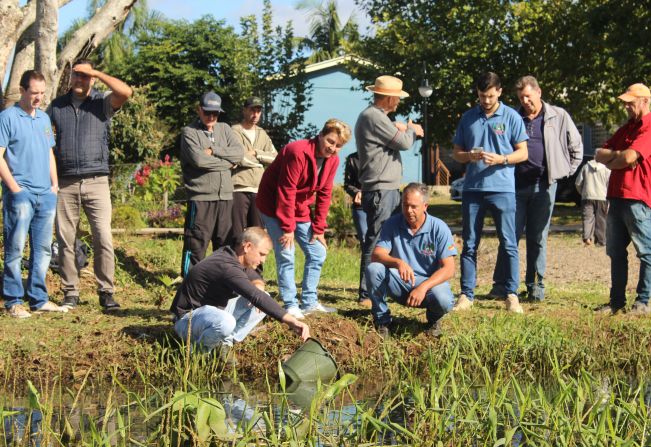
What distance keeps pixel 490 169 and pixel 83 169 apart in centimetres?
344

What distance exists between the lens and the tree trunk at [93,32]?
10.7 metres

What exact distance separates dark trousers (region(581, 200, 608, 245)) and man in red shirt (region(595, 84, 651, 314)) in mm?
7435

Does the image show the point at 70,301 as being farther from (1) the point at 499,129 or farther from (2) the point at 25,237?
(1) the point at 499,129

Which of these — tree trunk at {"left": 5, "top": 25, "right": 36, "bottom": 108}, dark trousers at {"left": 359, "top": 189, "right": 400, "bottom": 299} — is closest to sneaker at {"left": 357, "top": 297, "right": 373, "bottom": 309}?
dark trousers at {"left": 359, "top": 189, "right": 400, "bottom": 299}

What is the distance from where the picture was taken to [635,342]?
7832mm

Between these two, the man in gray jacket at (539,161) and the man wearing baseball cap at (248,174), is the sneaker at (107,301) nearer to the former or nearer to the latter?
the man wearing baseball cap at (248,174)

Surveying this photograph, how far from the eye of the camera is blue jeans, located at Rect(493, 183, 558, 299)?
9.09m

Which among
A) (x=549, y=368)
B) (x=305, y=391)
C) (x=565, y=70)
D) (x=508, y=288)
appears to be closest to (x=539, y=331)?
(x=549, y=368)

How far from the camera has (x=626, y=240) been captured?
8.62 m

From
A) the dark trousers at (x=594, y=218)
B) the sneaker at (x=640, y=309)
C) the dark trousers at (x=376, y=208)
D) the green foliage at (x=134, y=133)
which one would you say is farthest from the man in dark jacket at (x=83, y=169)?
the green foliage at (x=134, y=133)

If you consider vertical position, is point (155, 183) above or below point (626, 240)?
above

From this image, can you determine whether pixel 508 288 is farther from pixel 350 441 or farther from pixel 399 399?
pixel 350 441

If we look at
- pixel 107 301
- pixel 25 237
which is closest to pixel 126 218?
pixel 107 301

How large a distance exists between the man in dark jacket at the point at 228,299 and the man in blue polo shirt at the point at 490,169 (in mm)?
2211
